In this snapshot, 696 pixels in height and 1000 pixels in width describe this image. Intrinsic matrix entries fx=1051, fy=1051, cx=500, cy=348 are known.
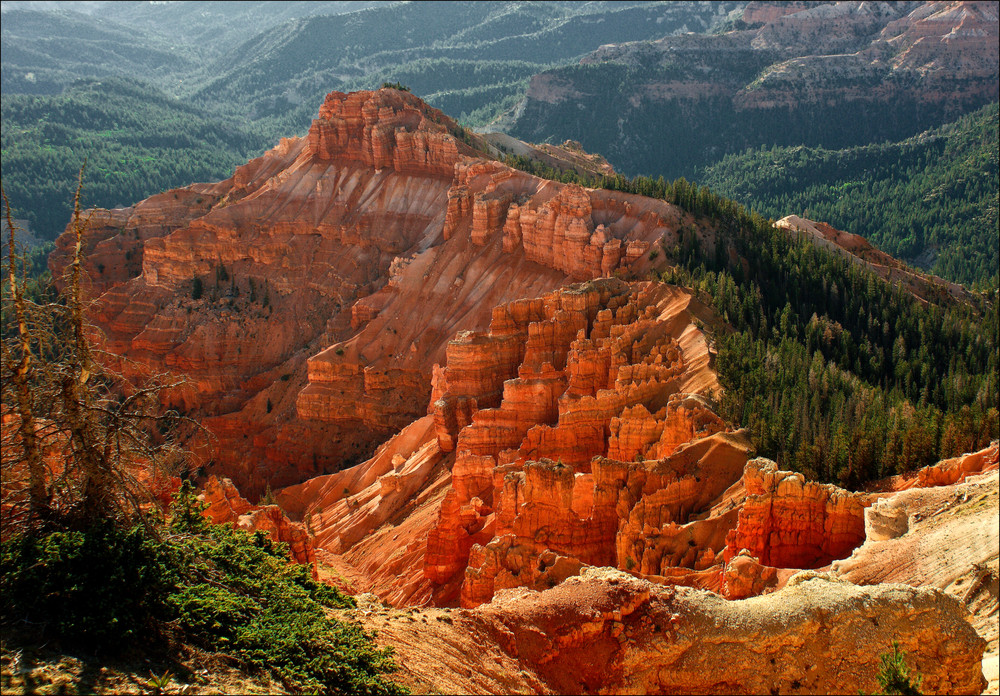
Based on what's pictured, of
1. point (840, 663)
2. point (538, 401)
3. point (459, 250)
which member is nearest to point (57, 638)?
point (840, 663)

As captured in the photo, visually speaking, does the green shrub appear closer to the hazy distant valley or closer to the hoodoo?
the hazy distant valley

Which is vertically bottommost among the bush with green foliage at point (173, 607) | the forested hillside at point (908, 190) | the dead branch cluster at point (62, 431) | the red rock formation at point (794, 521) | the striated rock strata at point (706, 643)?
the forested hillside at point (908, 190)

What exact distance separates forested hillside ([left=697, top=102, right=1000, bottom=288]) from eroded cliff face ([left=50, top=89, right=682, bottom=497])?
7144cm

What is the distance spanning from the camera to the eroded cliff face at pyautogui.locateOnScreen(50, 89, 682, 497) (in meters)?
82.1

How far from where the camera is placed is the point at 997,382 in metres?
57.3

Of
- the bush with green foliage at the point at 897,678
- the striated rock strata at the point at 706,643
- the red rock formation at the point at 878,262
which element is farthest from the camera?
the red rock formation at the point at 878,262

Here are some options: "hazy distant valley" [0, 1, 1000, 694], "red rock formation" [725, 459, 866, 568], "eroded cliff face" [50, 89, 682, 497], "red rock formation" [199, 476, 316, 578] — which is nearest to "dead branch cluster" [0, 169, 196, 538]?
"hazy distant valley" [0, 1, 1000, 694]

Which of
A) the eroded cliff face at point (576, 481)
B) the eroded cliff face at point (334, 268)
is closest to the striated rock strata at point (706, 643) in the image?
the eroded cliff face at point (576, 481)

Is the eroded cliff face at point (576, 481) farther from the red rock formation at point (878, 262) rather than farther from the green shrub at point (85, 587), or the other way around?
the red rock formation at point (878, 262)

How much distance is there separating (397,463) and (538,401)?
1472 centimetres

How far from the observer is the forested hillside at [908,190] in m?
147

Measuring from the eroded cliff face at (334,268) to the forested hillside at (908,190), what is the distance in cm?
7144

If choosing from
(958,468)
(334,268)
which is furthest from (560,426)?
(334,268)

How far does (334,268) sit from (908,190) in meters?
106
